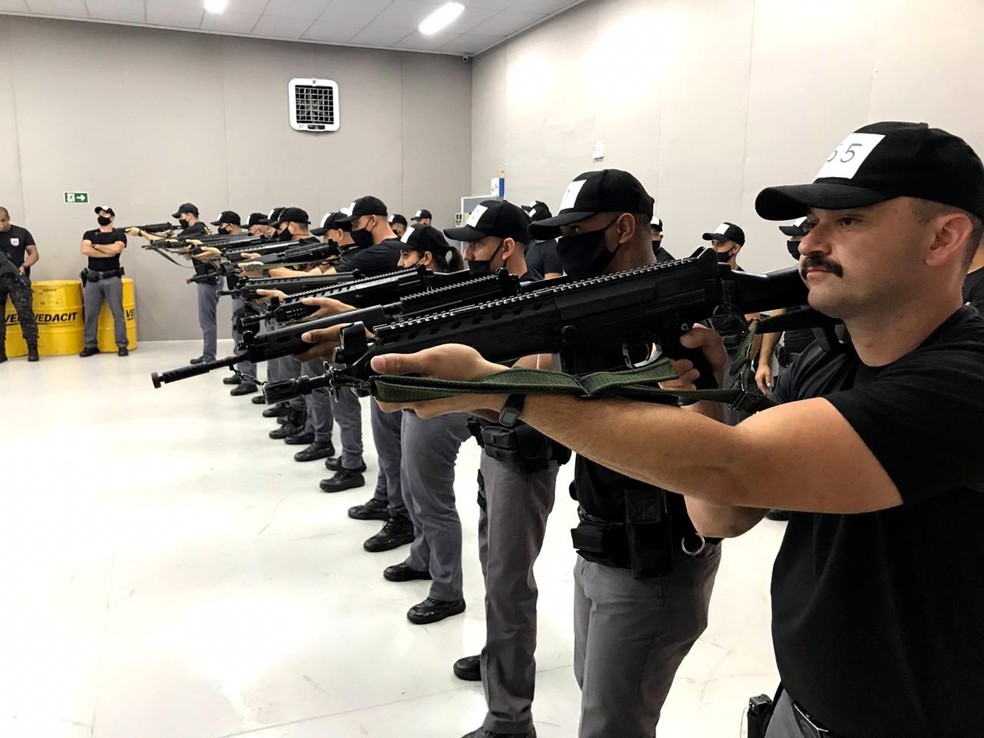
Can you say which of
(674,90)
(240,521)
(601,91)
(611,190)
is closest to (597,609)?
(611,190)

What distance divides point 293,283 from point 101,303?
5.66m

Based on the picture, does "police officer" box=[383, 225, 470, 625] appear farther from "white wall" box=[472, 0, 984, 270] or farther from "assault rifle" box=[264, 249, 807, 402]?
"white wall" box=[472, 0, 984, 270]

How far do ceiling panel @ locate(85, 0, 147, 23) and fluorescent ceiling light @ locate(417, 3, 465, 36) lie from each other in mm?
3012

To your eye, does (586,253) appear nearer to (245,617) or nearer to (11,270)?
(245,617)

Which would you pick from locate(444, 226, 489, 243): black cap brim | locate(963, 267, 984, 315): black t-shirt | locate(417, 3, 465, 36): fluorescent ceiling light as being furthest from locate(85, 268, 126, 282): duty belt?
locate(963, 267, 984, 315): black t-shirt

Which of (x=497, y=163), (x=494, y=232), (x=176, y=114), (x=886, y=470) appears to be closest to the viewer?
(x=886, y=470)

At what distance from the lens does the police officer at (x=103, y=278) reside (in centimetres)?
794

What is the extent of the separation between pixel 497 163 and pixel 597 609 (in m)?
8.39

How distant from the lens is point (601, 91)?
6.82 m

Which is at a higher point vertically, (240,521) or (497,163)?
(497,163)

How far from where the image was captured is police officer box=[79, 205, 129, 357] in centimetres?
794

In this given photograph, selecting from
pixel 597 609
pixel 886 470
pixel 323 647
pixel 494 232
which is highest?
pixel 494 232

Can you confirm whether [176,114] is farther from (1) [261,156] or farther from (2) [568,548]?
(2) [568,548]

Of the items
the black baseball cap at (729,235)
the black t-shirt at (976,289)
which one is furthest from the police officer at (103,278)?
the black t-shirt at (976,289)
